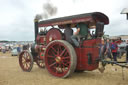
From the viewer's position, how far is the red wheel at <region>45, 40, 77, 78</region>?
489 cm

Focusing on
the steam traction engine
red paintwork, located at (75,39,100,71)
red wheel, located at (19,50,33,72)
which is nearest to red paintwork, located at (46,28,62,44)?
the steam traction engine

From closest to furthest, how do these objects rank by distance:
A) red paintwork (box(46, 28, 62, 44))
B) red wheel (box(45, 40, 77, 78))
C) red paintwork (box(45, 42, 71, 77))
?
red wheel (box(45, 40, 77, 78)), red paintwork (box(45, 42, 71, 77)), red paintwork (box(46, 28, 62, 44))

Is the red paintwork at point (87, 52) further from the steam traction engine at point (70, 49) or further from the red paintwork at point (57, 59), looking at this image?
the red paintwork at point (57, 59)

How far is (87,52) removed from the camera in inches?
199

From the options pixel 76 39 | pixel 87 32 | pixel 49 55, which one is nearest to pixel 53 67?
pixel 49 55

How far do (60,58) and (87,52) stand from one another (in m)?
0.98

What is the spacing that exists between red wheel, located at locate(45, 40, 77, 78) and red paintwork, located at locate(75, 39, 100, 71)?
0.33 metres

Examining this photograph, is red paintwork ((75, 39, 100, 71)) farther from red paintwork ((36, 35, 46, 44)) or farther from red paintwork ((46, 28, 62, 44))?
red paintwork ((36, 35, 46, 44))

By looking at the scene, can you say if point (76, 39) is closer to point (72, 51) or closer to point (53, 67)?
point (72, 51)

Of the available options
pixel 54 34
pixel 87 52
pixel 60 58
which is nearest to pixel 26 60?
pixel 54 34

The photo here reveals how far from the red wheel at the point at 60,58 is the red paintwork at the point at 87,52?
0.33 m

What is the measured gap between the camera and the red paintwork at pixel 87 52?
4.95 m

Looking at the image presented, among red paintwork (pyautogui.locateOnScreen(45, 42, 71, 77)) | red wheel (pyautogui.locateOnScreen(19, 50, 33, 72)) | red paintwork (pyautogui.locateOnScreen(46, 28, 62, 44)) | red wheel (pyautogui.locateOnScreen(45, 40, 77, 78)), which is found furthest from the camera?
red wheel (pyautogui.locateOnScreen(19, 50, 33, 72))

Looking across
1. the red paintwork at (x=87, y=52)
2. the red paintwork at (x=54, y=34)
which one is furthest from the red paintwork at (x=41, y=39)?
the red paintwork at (x=87, y=52)
